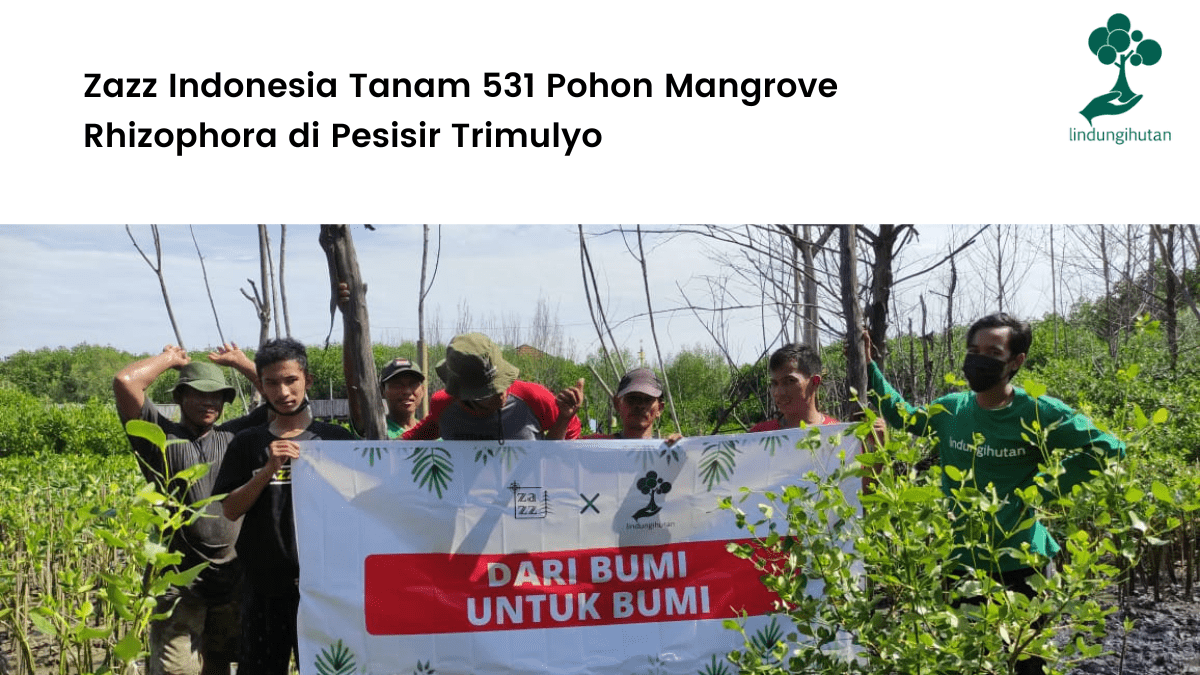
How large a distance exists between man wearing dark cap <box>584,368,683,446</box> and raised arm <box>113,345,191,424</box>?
5.73 feet

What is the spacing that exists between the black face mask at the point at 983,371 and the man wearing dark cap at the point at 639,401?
1.10 meters

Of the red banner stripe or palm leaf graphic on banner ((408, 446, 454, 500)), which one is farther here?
palm leaf graphic on banner ((408, 446, 454, 500))

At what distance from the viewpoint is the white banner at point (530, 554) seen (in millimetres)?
3293

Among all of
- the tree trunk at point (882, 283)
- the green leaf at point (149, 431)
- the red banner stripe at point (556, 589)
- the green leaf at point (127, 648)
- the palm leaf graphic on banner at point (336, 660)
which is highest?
the tree trunk at point (882, 283)

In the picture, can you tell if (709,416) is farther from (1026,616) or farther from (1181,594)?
(1026,616)

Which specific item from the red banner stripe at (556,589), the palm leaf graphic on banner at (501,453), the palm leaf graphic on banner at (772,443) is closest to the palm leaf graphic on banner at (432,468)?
the palm leaf graphic on banner at (501,453)

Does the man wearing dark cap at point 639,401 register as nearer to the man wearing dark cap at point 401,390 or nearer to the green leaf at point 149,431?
the man wearing dark cap at point 401,390

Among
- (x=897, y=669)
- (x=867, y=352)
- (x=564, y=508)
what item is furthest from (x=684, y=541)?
(x=897, y=669)

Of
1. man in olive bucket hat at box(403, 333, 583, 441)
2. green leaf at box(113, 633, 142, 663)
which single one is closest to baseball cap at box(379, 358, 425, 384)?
man in olive bucket hat at box(403, 333, 583, 441)

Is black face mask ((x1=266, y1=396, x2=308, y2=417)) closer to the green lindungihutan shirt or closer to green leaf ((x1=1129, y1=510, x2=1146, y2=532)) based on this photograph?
the green lindungihutan shirt

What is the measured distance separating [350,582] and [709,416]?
50.5ft

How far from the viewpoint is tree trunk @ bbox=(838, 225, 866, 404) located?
4.30 m
